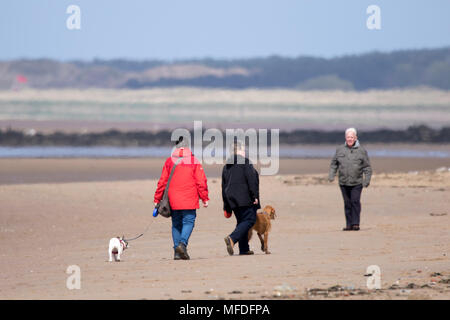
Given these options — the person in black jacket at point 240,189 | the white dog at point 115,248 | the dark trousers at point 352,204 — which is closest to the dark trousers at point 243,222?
the person in black jacket at point 240,189

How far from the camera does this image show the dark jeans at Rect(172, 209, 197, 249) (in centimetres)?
1311

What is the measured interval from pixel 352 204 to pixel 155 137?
39.0 meters

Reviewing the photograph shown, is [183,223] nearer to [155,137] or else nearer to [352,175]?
[352,175]

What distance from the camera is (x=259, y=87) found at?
98.6 m

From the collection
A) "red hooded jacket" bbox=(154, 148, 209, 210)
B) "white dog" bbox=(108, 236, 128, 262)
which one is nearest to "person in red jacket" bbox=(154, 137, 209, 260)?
"red hooded jacket" bbox=(154, 148, 209, 210)

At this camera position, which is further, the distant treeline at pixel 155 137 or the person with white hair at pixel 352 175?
the distant treeline at pixel 155 137

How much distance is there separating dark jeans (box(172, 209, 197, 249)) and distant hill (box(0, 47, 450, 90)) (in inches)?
3083

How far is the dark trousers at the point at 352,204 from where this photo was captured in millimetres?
16500

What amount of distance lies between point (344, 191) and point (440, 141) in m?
36.8

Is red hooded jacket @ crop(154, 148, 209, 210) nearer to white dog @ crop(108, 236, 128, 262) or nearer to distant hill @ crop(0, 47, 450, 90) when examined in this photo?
white dog @ crop(108, 236, 128, 262)

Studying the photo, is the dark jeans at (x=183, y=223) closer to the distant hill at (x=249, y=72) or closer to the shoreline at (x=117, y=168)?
the shoreline at (x=117, y=168)

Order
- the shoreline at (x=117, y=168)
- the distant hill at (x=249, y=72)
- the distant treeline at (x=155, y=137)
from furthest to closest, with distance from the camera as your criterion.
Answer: the distant hill at (x=249, y=72)
the distant treeline at (x=155, y=137)
the shoreline at (x=117, y=168)

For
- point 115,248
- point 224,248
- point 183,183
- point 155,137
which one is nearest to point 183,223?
point 183,183

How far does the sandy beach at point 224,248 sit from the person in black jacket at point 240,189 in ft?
1.29
